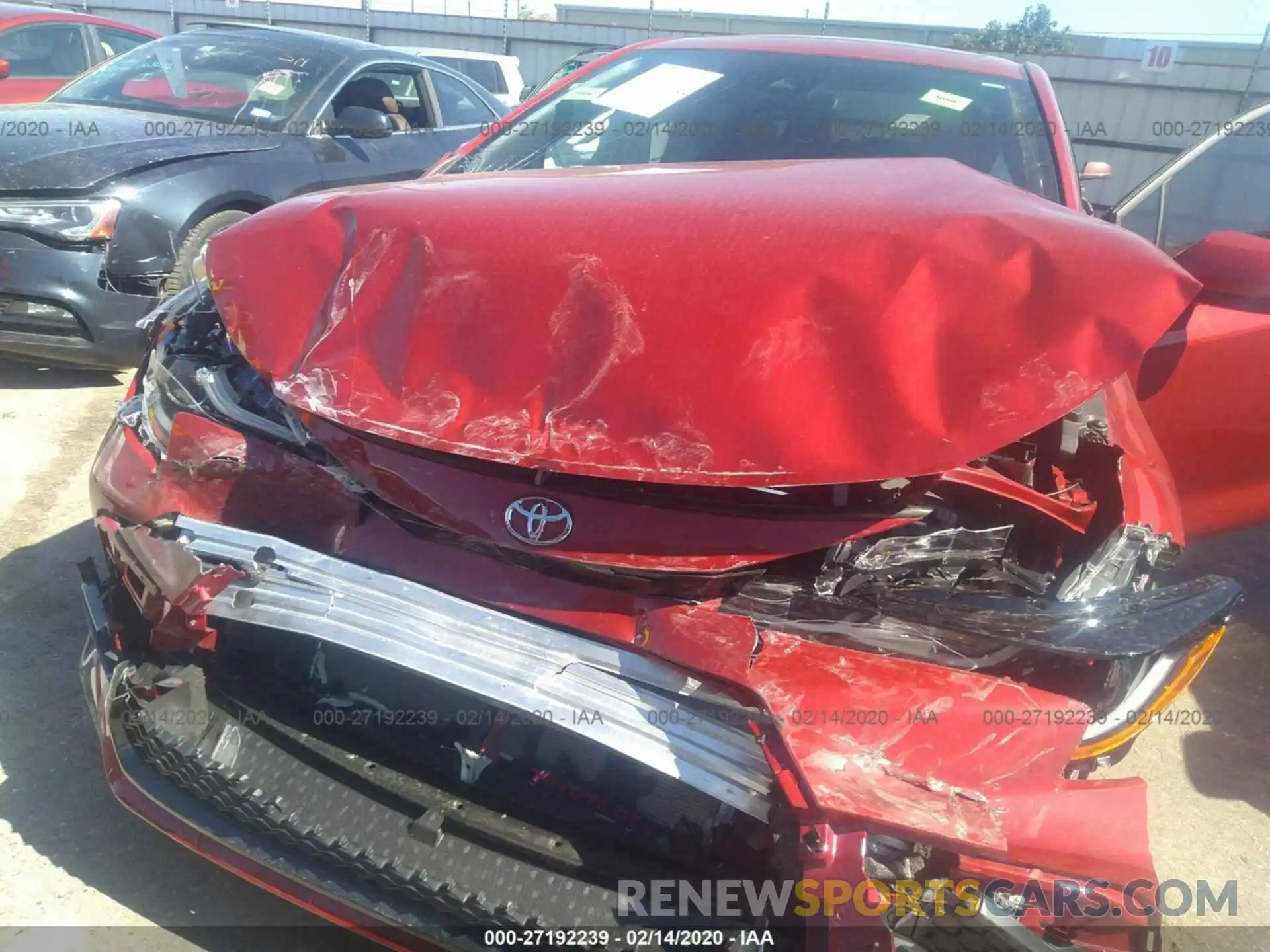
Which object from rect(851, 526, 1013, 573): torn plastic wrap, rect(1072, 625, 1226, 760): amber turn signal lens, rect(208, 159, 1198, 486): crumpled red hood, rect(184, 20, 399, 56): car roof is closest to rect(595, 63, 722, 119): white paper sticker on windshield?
rect(208, 159, 1198, 486): crumpled red hood

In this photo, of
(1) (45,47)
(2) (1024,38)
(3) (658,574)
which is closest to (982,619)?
(3) (658,574)

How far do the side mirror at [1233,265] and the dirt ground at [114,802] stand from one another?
1.34 meters

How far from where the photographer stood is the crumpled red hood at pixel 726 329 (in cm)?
159

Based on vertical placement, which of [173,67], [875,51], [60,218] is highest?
[875,51]

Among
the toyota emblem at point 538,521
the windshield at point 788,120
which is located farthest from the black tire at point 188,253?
the toyota emblem at point 538,521

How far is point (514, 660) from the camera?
1.62 m

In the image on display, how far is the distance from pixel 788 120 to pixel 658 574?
189 centimetres

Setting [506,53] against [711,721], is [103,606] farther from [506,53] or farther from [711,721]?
[506,53]

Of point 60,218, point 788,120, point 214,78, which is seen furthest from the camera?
point 214,78

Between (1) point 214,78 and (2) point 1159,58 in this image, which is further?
(2) point 1159,58

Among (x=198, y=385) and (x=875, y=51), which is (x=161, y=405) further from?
(x=875, y=51)

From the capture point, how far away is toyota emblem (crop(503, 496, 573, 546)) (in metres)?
1.72

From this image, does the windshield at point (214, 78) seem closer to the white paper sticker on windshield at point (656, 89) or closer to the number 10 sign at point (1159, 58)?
the white paper sticker on windshield at point (656, 89)

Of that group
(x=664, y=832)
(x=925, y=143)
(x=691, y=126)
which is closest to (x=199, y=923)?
(x=664, y=832)
